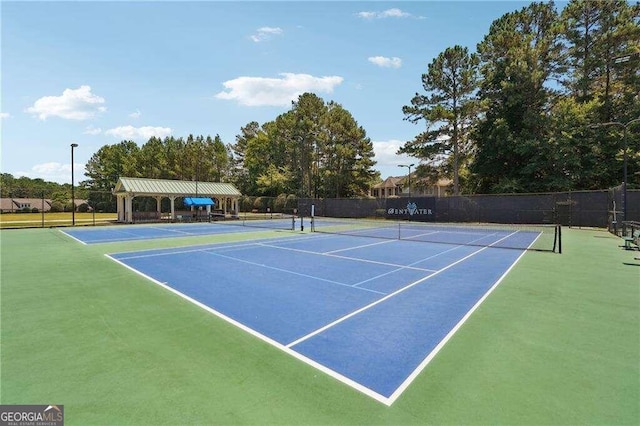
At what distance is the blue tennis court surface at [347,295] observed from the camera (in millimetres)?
4645

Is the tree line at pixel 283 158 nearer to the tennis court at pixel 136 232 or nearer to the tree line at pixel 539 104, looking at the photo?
the tree line at pixel 539 104

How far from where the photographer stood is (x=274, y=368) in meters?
4.30

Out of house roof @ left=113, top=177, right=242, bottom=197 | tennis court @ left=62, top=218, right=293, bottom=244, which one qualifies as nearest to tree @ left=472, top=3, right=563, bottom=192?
tennis court @ left=62, top=218, right=293, bottom=244

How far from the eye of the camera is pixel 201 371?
165 inches

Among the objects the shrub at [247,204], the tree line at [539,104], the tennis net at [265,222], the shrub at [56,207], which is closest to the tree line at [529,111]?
the tree line at [539,104]

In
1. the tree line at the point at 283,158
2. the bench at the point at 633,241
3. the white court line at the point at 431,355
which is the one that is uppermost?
the tree line at the point at 283,158

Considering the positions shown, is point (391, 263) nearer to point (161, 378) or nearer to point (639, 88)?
point (161, 378)

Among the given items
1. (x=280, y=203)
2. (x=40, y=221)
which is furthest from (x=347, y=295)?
(x=280, y=203)

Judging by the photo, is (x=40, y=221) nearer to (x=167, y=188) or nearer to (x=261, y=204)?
(x=167, y=188)

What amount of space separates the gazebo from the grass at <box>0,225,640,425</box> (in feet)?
97.3

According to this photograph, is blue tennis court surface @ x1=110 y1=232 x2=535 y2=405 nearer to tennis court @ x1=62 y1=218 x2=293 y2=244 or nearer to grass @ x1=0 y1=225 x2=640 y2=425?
grass @ x1=0 y1=225 x2=640 y2=425

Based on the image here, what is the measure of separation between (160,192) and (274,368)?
36097mm

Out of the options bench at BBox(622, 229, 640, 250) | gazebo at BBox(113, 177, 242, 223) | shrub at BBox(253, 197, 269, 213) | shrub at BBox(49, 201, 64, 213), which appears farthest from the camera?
shrub at BBox(253, 197, 269, 213)

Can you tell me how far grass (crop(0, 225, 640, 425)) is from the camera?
132 inches
